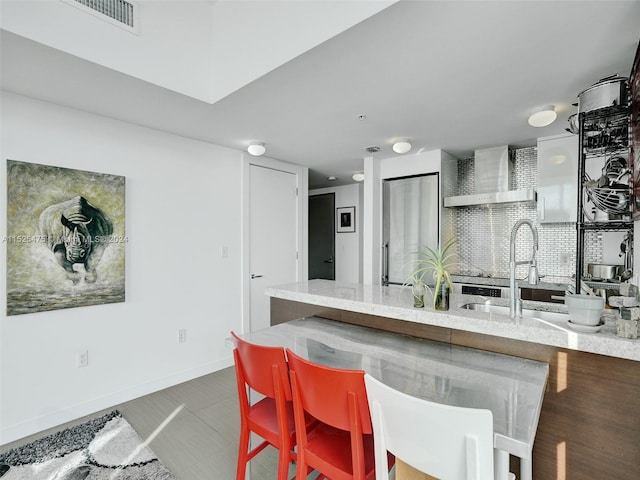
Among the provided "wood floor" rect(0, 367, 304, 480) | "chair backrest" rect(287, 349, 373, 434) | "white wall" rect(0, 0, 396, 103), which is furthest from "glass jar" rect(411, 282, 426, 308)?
"white wall" rect(0, 0, 396, 103)

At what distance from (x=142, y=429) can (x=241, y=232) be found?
203 cm

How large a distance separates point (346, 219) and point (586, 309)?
478 cm

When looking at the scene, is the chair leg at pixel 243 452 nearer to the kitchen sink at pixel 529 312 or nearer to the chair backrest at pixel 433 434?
the chair backrest at pixel 433 434

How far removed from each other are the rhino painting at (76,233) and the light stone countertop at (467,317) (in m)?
1.46

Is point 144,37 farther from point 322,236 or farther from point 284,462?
point 322,236

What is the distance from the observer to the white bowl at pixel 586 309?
1.27 meters

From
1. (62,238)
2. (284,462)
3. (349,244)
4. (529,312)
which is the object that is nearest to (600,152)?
(529,312)

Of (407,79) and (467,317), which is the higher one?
(407,79)

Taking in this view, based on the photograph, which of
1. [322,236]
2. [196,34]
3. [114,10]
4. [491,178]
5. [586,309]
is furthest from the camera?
[322,236]

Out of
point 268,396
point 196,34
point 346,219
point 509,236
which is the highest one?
point 196,34

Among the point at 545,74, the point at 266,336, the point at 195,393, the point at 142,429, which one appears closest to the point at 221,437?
the point at 142,429

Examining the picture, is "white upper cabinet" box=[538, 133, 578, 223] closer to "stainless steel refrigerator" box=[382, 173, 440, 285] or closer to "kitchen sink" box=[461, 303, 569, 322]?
"stainless steel refrigerator" box=[382, 173, 440, 285]

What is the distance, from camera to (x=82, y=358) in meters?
2.59

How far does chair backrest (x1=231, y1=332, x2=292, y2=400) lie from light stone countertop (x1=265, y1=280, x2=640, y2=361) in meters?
0.68
